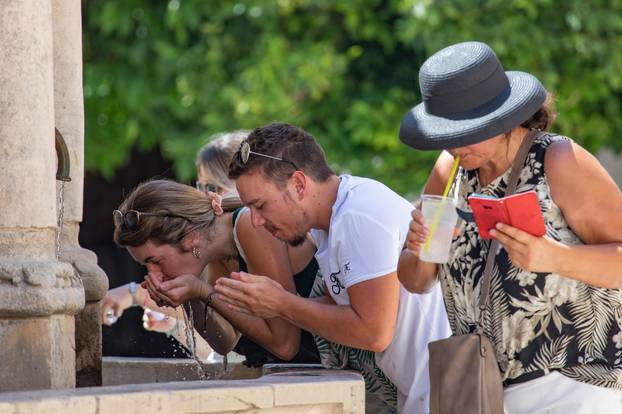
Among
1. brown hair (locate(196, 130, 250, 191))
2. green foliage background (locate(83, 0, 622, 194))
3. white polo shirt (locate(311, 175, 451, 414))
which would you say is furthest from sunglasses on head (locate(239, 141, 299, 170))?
green foliage background (locate(83, 0, 622, 194))

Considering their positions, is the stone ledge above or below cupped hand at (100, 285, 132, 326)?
above

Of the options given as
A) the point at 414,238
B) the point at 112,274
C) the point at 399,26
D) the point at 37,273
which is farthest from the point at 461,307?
the point at 112,274

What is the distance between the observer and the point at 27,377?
3.36 metres

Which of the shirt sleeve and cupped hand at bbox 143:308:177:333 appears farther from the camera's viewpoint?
cupped hand at bbox 143:308:177:333

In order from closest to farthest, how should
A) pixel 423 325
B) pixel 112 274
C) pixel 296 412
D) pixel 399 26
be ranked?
pixel 296 412, pixel 423 325, pixel 399 26, pixel 112 274

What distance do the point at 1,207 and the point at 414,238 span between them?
1.09m

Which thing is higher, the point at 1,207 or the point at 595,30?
the point at 1,207

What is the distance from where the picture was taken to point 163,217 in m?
4.29

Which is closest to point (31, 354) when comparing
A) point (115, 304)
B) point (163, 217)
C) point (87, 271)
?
point (87, 271)

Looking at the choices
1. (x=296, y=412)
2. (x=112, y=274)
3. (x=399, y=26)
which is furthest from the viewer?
Answer: (x=112, y=274)

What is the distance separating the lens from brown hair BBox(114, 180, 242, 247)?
428cm

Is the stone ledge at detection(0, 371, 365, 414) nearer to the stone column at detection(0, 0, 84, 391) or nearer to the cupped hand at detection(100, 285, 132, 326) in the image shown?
the stone column at detection(0, 0, 84, 391)

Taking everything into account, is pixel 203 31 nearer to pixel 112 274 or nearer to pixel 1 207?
pixel 112 274

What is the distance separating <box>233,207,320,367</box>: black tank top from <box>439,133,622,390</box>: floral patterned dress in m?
0.92
